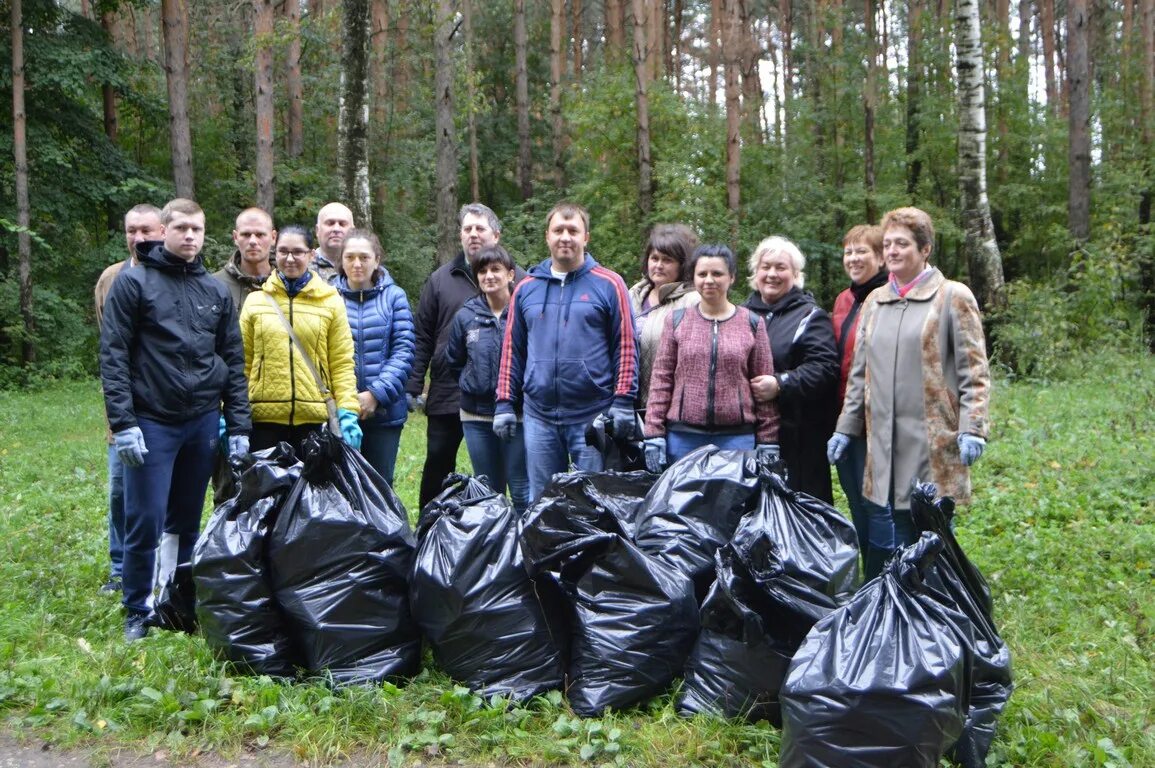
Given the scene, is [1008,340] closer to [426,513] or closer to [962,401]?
[962,401]

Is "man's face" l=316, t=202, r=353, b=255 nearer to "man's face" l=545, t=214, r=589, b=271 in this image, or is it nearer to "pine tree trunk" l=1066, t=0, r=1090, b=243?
"man's face" l=545, t=214, r=589, b=271

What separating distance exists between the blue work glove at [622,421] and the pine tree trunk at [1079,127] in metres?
14.1

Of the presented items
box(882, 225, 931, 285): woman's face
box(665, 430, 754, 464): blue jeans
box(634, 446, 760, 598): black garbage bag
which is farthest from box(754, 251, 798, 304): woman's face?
box(634, 446, 760, 598): black garbage bag

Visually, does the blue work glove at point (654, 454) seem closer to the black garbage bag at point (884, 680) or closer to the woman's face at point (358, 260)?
the black garbage bag at point (884, 680)

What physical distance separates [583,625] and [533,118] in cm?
2336

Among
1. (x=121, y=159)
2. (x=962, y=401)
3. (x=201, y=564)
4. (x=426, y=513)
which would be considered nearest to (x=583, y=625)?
(x=426, y=513)

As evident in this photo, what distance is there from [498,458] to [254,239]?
1.61m

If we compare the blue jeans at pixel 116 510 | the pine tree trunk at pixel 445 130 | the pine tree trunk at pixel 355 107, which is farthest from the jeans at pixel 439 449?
the pine tree trunk at pixel 445 130

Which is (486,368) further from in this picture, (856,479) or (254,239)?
(856,479)

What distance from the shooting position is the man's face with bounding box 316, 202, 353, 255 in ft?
16.6

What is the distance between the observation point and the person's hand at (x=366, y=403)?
4.60 m

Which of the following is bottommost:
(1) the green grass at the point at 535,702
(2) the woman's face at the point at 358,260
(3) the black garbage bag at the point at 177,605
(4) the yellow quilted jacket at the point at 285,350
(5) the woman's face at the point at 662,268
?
(1) the green grass at the point at 535,702

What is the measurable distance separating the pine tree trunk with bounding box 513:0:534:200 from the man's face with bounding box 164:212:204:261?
19112 millimetres

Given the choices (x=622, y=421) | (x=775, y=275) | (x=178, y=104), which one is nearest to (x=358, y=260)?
(x=622, y=421)
